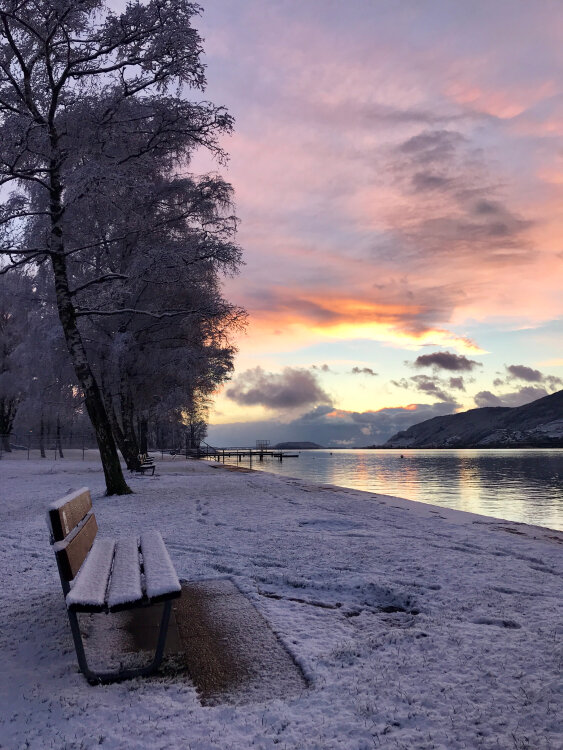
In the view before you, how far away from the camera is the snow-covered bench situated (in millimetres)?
3113

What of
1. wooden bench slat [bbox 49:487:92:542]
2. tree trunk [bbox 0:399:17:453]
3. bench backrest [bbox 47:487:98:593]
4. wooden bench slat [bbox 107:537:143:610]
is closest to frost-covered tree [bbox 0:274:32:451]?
tree trunk [bbox 0:399:17:453]

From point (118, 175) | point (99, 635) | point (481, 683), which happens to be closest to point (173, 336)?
point (118, 175)

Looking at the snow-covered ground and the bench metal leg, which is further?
the bench metal leg

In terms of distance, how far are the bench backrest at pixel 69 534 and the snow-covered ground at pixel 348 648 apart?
0.61 metres

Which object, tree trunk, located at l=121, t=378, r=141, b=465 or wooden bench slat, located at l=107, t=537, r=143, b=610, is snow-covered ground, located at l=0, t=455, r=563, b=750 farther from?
tree trunk, located at l=121, t=378, r=141, b=465

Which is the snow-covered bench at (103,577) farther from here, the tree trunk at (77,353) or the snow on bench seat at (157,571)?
the tree trunk at (77,353)

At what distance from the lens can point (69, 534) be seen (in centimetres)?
373

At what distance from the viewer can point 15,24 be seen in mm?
11555

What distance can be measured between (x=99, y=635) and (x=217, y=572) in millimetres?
1868

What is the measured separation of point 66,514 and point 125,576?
2.02 feet

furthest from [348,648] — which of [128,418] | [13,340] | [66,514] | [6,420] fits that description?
[6,420]

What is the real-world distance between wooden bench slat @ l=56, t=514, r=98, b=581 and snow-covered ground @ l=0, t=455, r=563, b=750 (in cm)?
59

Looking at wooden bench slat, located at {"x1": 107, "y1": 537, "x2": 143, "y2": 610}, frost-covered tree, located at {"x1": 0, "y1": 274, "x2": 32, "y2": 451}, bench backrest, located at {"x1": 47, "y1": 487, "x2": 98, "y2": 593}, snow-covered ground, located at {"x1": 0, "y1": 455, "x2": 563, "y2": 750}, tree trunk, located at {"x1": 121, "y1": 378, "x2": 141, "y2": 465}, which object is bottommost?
snow-covered ground, located at {"x1": 0, "y1": 455, "x2": 563, "y2": 750}

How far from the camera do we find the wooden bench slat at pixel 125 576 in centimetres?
309
